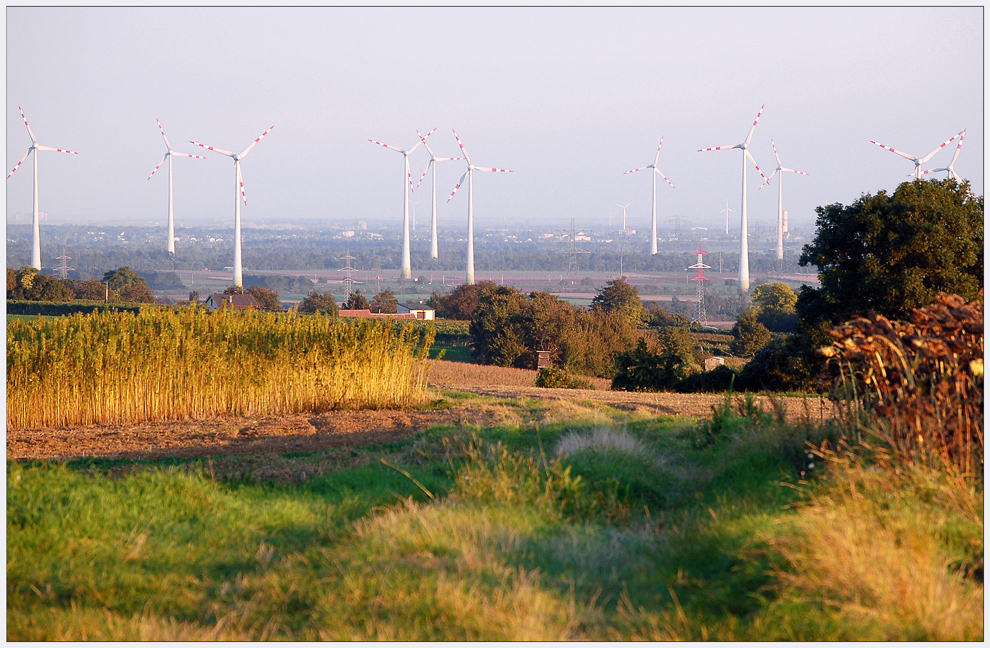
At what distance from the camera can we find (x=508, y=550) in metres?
5.23

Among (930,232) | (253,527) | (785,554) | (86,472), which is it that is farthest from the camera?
(930,232)

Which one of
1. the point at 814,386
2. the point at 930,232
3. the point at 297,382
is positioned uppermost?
the point at 930,232

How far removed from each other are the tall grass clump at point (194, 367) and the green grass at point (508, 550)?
3.43 metres

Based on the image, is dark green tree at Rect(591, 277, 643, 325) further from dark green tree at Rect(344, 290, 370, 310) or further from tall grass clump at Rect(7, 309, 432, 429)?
tall grass clump at Rect(7, 309, 432, 429)

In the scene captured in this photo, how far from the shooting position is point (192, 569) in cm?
526

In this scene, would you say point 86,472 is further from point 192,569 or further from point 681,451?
point 681,451

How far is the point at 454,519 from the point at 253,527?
1505 millimetres

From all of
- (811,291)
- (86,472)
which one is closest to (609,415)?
(86,472)

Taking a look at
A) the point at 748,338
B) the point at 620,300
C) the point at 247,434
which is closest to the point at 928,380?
the point at 247,434

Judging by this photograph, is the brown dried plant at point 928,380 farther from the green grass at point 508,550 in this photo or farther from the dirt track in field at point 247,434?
the dirt track in field at point 247,434

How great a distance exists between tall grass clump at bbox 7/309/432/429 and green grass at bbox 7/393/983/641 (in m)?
3.43

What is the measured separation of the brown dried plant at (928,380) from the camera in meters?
5.68

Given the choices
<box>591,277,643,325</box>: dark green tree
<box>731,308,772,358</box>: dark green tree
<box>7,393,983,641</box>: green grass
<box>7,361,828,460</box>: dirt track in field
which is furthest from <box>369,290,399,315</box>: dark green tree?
<box>7,393,983,641</box>: green grass

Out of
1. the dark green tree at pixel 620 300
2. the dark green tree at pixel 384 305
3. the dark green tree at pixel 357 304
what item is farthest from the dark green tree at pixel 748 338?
the dark green tree at pixel 384 305
